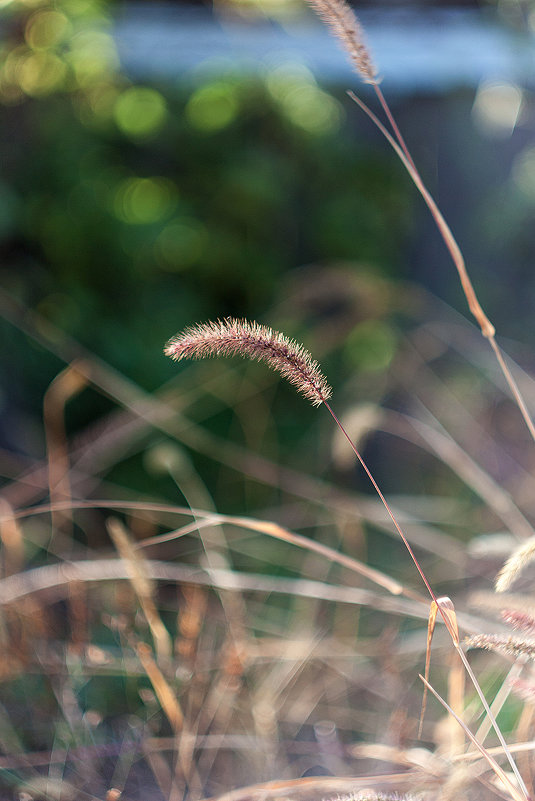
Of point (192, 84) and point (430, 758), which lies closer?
point (430, 758)

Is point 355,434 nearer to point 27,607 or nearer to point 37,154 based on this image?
point 27,607

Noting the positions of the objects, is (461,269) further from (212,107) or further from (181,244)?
(212,107)

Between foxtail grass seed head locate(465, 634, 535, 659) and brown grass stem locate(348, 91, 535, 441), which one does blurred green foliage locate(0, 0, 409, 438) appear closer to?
brown grass stem locate(348, 91, 535, 441)

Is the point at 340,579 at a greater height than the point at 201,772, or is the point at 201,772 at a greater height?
the point at 340,579

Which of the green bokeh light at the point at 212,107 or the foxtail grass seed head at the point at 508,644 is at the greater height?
the green bokeh light at the point at 212,107

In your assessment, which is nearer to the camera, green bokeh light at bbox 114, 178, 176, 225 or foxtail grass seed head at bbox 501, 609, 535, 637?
foxtail grass seed head at bbox 501, 609, 535, 637

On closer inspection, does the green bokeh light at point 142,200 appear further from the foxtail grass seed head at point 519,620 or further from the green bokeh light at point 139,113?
the foxtail grass seed head at point 519,620

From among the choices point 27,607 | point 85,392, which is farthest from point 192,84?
point 27,607

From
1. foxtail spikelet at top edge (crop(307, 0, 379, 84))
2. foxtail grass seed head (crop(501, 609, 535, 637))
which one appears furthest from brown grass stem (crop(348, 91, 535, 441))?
foxtail grass seed head (crop(501, 609, 535, 637))

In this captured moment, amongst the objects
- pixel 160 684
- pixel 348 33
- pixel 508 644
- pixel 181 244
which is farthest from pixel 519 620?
pixel 181 244

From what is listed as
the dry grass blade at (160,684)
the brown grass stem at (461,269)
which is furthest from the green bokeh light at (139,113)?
the dry grass blade at (160,684)

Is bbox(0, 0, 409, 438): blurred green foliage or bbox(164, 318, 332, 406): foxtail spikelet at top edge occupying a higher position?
bbox(0, 0, 409, 438): blurred green foliage
